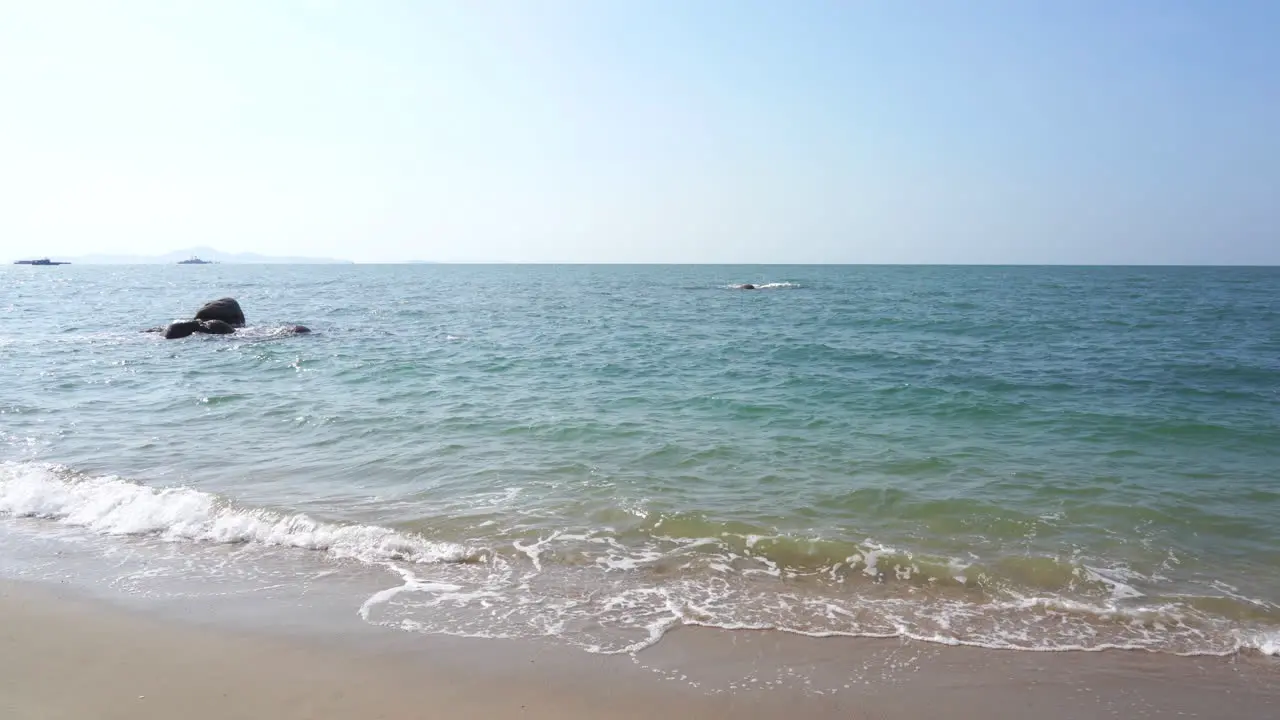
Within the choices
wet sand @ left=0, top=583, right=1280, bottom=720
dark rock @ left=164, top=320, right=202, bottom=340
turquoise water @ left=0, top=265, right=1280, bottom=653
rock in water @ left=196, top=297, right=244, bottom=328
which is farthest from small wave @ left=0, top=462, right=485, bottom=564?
rock in water @ left=196, top=297, right=244, bottom=328

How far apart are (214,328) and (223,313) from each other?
2055 millimetres

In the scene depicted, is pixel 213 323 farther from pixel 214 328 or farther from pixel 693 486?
pixel 693 486

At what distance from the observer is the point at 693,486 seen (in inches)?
399

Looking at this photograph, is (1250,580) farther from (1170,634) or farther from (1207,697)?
(1207,697)

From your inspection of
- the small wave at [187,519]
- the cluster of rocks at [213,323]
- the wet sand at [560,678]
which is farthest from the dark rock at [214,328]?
the wet sand at [560,678]

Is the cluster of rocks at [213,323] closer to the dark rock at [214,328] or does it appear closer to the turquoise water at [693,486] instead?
the dark rock at [214,328]

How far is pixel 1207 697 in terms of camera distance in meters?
5.25

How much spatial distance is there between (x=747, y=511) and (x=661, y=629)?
Result: 10.4 feet

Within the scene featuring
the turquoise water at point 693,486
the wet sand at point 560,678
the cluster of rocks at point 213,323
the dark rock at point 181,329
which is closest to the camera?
the wet sand at point 560,678

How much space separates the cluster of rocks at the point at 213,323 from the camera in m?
28.1

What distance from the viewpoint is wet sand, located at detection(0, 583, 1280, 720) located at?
4.98 metres

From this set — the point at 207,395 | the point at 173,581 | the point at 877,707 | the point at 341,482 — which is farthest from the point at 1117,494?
the point at 207,395

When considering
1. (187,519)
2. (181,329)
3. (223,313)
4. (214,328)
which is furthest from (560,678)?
(223,313)

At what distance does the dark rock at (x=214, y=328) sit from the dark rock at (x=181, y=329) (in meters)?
0.19
